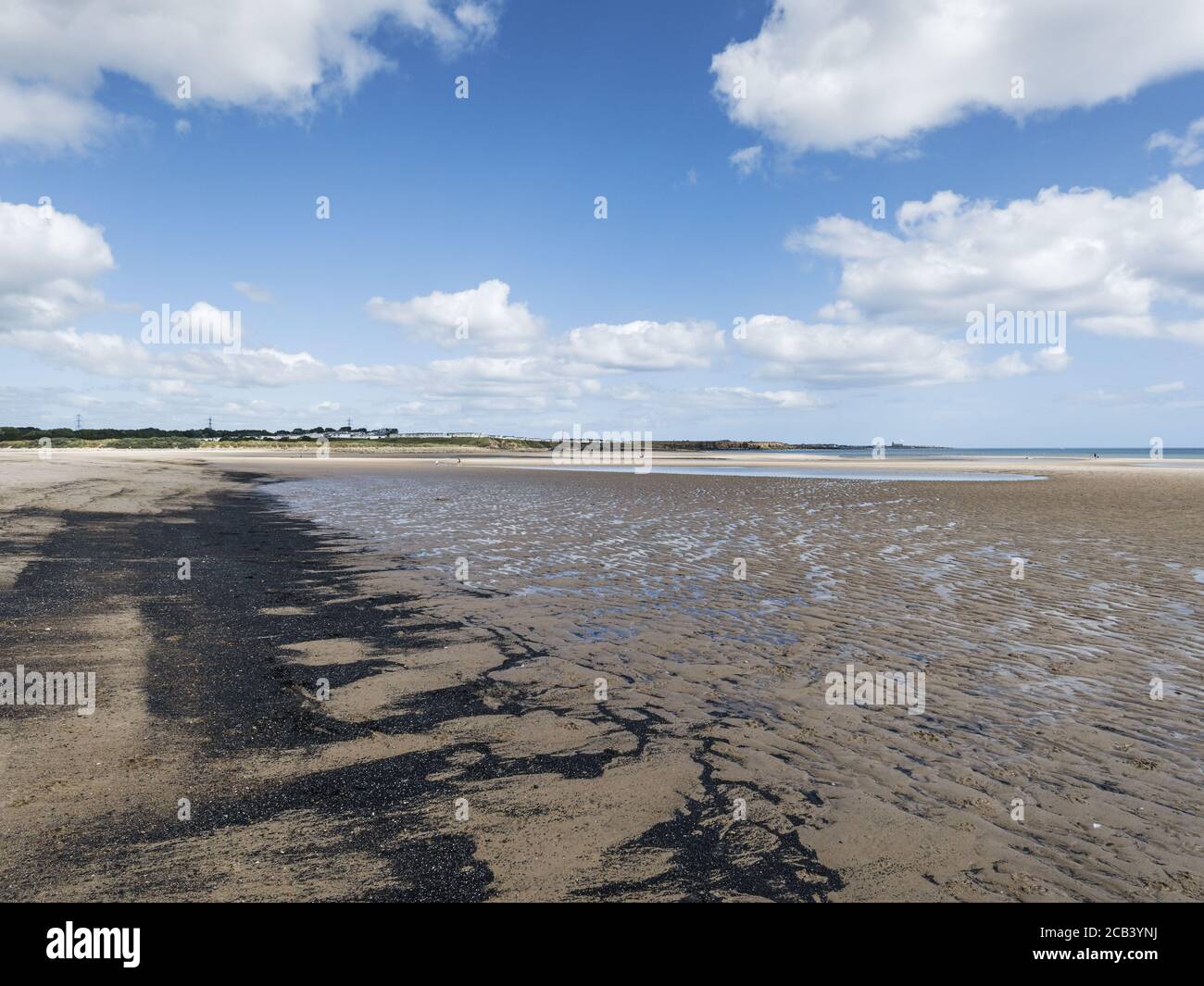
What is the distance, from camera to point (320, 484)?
164 feet

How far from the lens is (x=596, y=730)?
25.3ft

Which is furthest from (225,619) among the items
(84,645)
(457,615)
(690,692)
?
(690,692)

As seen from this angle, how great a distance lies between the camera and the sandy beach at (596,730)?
5031 millimetres

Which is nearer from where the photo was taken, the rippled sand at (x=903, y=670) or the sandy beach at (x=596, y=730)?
the sandy beach at (x=596, y=730)

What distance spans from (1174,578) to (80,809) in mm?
21246

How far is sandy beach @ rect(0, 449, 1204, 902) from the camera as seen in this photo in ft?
16.5

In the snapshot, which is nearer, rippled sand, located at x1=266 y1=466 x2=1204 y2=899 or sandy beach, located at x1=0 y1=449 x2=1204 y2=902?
sandy beach, located at x1=0 y1=449 x2=1204 y2=902

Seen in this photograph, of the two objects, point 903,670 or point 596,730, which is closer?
point 596,730

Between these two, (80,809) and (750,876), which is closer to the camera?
(750,876)
